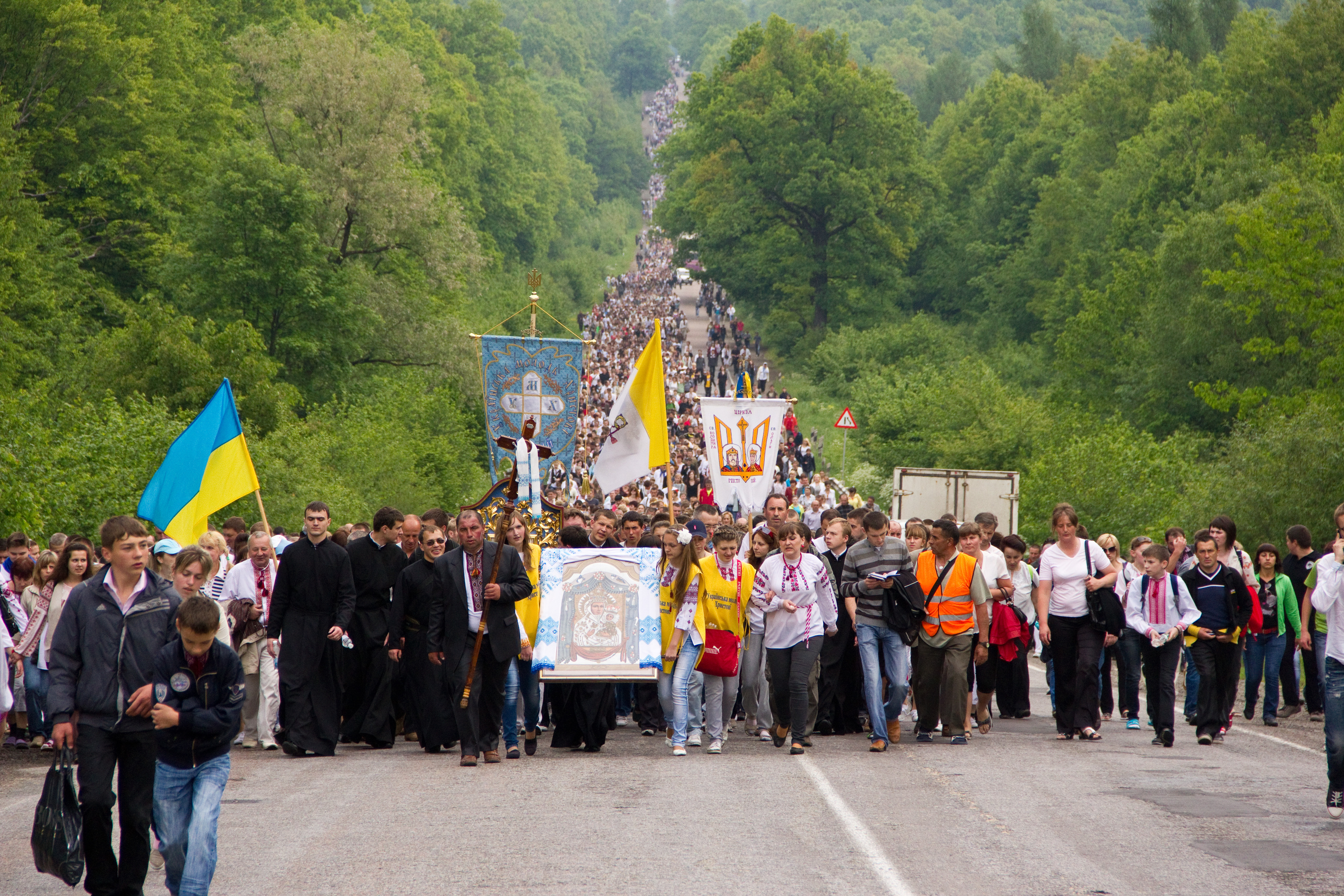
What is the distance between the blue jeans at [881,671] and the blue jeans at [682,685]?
1441mm

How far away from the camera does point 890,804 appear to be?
1030cm

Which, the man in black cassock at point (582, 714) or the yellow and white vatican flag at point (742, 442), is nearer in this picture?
the man in black cassock at point (582, 714)

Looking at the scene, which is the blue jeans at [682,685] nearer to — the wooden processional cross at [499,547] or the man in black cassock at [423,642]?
the wooden processional cross at [499,547]

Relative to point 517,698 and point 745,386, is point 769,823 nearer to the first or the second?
point 517,698

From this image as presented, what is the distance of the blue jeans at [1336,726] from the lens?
10.1 m

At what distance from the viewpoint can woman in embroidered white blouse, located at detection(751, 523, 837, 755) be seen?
1273 cm

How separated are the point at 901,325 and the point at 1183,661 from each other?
57363 mm

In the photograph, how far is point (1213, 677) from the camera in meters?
13.9

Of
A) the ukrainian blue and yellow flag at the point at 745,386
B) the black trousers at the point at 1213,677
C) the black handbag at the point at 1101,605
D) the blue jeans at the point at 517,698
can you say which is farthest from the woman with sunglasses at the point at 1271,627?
the ukrainian blue and yellow flag at the point at 745,386

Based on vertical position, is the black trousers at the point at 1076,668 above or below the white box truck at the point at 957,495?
below

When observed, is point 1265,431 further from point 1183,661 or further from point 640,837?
point 640,837

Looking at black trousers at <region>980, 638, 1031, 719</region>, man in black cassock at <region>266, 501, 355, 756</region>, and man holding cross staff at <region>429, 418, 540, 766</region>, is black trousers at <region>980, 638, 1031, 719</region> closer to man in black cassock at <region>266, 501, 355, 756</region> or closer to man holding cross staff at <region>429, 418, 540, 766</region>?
Result: man holding cross staff at <region>429, 418, 540, 766</region>

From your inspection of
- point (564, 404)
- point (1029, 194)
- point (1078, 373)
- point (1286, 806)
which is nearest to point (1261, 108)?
point (1078, 373)

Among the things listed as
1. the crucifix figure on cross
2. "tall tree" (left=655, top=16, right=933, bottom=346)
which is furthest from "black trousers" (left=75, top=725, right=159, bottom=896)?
"tall tree" (left=655, top=16, right=933, bottom=346)
